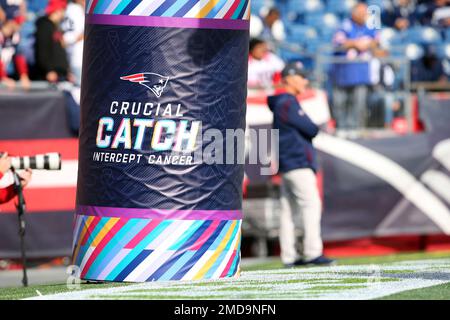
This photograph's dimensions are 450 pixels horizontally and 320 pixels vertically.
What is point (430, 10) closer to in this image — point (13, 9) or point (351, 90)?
point (351, 90)

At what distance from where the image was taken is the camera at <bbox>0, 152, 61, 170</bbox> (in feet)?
28.0

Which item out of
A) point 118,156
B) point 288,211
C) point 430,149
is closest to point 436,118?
point 430,149

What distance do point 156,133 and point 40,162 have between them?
1231mm

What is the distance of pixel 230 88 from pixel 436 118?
7.18 m

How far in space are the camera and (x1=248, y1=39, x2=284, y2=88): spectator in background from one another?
6.17 metres

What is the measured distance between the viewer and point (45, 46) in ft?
44.8

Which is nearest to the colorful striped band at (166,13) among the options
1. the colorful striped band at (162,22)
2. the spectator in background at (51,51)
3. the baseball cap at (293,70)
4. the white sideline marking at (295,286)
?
the colorful striped band at (162,22)

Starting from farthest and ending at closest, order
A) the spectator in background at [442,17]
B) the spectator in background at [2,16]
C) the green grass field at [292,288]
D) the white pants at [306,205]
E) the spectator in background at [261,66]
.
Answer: the spectator in background at [442,17]
the spectator in background at [261,66]
the spectator in background at [2,16]
the white pants at [306,205]
the green grass field at [292,288]

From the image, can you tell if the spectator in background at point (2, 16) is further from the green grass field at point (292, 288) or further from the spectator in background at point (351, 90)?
the green grass field at point (292, 288)

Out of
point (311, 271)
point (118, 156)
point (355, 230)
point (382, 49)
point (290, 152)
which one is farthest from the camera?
point (382, 49)

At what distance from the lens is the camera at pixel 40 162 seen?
8.55 m

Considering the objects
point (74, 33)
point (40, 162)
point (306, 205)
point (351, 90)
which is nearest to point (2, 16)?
point (74, 33)
